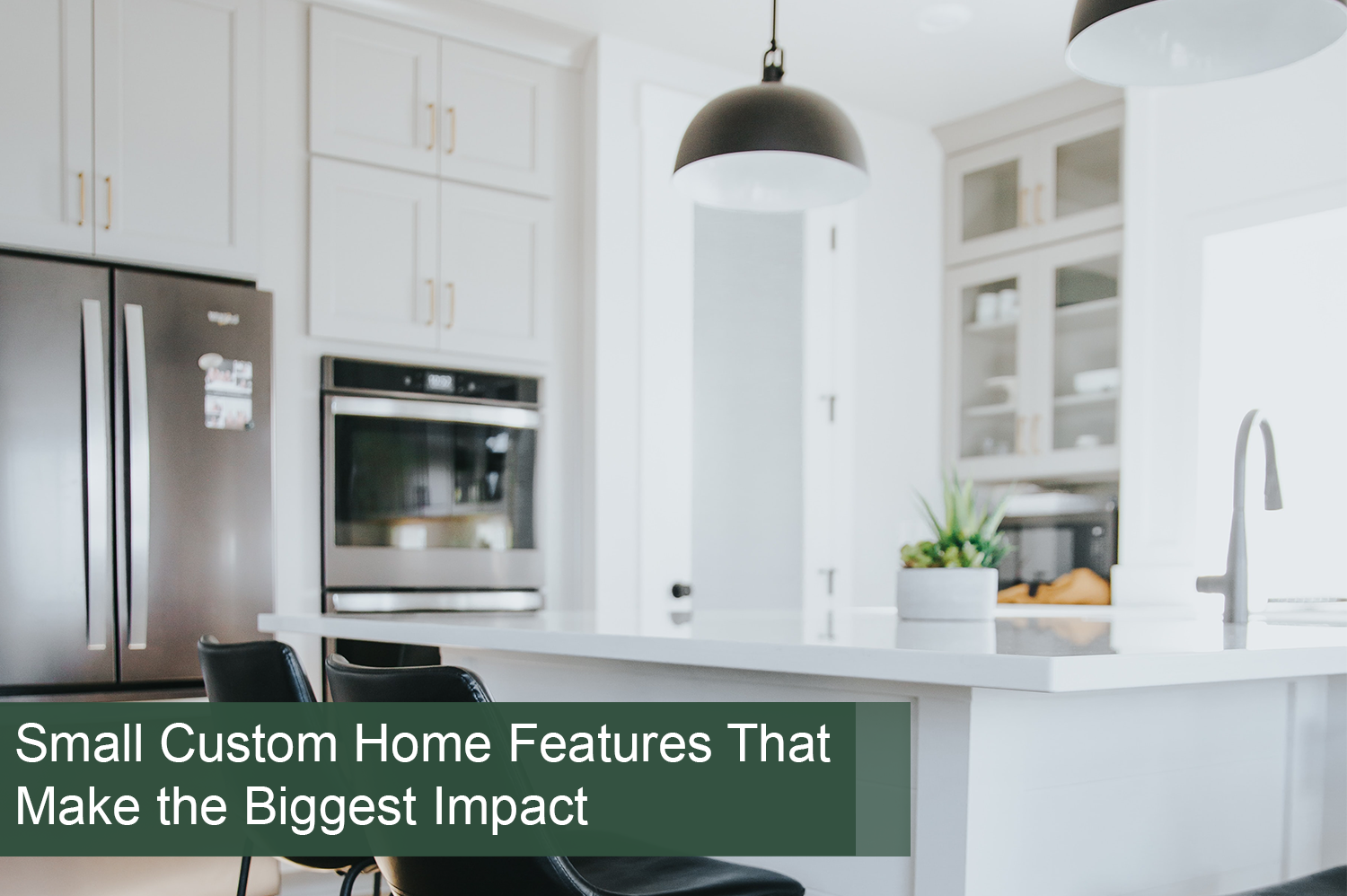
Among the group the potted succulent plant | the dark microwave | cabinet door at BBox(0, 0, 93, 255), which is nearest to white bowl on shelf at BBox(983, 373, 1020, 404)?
the dark microwave

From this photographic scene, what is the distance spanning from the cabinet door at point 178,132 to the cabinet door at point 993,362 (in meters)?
2.61

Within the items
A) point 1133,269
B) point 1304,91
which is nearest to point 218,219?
point 1133,269

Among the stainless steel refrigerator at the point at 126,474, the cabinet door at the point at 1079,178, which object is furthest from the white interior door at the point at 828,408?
the stainless steel refrigerator at the point at 126,474

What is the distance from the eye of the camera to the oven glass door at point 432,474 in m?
3.18

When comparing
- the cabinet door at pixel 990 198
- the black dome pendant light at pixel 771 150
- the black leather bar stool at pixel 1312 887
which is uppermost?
the cabinet door at pixel 990 198

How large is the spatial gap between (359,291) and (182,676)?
1157 millimetres

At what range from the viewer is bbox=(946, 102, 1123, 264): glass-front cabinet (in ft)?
12.7

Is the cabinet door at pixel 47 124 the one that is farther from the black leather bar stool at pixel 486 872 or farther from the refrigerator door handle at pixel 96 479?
the black leather bar stool at pixel 486 872

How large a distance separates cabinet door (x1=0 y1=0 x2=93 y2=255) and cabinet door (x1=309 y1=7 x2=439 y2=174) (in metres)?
0.60

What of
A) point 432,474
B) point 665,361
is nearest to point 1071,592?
point 665,361

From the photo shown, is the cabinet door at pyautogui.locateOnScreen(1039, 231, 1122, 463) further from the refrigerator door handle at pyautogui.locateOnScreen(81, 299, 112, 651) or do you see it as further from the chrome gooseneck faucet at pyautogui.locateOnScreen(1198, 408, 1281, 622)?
the refrigerator door handle at pyautogui.locateOnScreen(81, 299, 112, 651)

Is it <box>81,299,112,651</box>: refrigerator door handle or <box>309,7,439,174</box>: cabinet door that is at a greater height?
<box>309,7,439,174</box>: cabinet door

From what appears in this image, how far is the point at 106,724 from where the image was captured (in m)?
2.69

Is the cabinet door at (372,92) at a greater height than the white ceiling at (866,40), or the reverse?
the white ceiling at (866,40)
